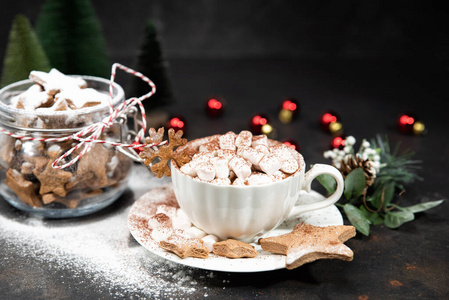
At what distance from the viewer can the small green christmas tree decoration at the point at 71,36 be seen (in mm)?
1666

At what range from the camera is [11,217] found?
4.25 feet

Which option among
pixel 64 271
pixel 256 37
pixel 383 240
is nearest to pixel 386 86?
pixel 256 37

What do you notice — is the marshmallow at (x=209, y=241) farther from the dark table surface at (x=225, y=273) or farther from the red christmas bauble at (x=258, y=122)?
the red christmas bauble at (x=258, y=122)

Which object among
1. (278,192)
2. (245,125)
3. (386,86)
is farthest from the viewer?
(386,86)

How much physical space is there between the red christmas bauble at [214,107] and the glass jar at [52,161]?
67 centimetres

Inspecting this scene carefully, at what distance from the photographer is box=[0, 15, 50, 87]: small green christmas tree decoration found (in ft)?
4.87

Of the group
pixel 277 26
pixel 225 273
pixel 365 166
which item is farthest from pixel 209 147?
pixel 277 26

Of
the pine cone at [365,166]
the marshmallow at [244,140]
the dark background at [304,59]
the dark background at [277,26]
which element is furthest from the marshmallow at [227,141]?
the dark background at [277,26]

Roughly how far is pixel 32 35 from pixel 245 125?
756mm

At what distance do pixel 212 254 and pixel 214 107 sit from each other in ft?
3.02

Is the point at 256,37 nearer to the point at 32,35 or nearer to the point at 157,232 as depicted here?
the point at 32,35

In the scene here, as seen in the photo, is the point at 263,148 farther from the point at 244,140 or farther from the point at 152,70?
the point at 152,70

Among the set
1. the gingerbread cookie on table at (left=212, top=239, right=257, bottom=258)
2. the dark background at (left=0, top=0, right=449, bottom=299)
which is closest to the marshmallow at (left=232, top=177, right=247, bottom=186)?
the gingerbread cookie on table at (left=212, top=239, right=257, bottom=258)

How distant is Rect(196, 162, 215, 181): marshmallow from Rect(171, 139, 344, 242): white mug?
0.01m
